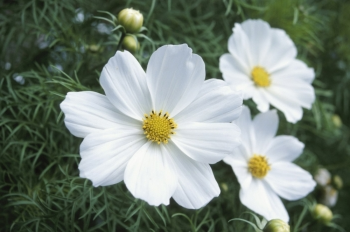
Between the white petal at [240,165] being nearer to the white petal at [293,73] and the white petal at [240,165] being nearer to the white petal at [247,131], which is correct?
→ the white petal at [247,131]

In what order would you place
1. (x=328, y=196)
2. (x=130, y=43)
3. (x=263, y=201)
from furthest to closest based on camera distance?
(x=328, y=196), (x=263, y=201), (x=130, y=43)

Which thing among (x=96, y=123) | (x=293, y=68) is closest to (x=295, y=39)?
(x=293, y=68)

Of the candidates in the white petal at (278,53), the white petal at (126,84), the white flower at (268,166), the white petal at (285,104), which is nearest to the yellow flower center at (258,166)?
the white flower at (268,166)

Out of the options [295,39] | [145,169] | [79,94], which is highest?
[79,94]

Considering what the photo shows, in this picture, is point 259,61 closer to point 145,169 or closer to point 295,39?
point 295,39

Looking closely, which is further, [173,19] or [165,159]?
[173,19]

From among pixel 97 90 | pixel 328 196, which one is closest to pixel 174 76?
pixel 97 90

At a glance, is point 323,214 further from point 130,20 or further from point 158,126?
point 130,20
